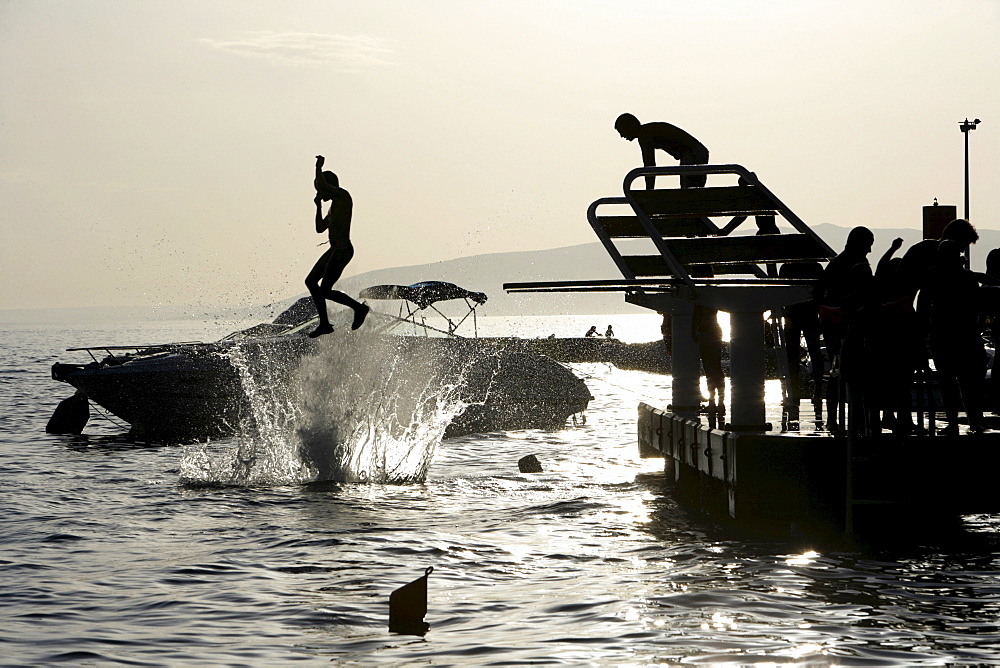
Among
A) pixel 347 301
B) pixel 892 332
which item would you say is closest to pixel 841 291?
pixel 892 332

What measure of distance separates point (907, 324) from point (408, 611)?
17.2 ft

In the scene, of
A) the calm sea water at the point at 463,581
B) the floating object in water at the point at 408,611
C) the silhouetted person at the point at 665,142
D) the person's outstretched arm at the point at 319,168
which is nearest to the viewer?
the calm sea water at the point at 463,581

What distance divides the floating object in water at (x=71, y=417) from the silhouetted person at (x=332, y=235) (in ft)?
63.5

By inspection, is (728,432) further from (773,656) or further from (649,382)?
(649,382)

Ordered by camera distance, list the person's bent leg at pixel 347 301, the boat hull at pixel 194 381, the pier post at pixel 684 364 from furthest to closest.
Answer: the boat hull at pixel 194 381 < the pier post at pixel 684 364 < the person's bent leg at pixel 347 301

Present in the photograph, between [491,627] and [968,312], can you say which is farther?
[968,312]

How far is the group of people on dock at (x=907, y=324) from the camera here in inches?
410

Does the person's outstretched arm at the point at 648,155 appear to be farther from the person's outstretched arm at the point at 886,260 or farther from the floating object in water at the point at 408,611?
the floating object in water at the point at 408,611

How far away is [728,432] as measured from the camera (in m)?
12.1

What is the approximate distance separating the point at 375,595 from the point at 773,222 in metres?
6.21

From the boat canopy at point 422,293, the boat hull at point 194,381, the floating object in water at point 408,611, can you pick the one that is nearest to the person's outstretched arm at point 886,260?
the floating object in water at point 408,611

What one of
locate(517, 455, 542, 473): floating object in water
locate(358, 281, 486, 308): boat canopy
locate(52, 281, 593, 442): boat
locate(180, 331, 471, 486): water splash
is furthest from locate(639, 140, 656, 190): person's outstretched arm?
locate(358, 281, 486, 308): boat canopy

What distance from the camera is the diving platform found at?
10.9 m

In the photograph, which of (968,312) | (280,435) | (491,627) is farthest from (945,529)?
(280,435)
